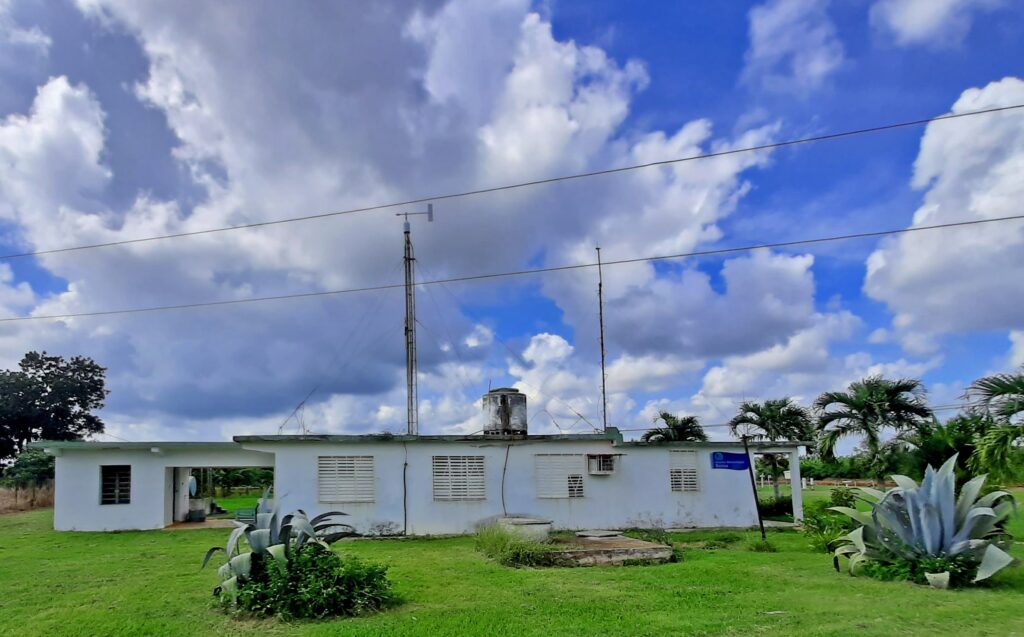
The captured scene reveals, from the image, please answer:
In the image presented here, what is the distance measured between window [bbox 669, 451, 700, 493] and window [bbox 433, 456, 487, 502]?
16.2 ft

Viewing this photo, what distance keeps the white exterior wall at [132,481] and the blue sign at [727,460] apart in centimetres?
1159

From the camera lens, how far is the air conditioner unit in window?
17.9m

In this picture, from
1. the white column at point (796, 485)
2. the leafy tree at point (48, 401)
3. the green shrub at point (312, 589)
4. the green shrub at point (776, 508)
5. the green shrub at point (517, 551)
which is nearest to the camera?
the green shrub at point (312, 589)

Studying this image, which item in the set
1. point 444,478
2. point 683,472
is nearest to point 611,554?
point 444,478

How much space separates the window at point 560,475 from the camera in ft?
58.5

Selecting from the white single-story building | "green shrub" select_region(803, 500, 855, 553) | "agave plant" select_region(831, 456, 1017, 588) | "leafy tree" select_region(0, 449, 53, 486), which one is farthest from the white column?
"leafy tree" select_region(0, 449, 53, 486)

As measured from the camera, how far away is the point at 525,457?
58.6 ft

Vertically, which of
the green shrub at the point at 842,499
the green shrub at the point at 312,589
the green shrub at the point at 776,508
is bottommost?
the green shrub at the point at 776,508

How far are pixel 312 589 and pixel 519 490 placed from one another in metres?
10.5

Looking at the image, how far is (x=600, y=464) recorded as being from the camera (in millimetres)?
17984

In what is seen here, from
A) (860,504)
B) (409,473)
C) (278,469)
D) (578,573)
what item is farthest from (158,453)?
(860,504)

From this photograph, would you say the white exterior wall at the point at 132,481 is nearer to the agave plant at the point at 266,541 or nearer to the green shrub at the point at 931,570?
the agave plant at the point at 266,541

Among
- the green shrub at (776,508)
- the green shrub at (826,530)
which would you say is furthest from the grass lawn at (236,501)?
the green shrub at (826,530)

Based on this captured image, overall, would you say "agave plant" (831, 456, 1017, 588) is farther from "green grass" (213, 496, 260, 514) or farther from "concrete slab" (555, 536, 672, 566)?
"green grass" (213, 496, 260, 514)
